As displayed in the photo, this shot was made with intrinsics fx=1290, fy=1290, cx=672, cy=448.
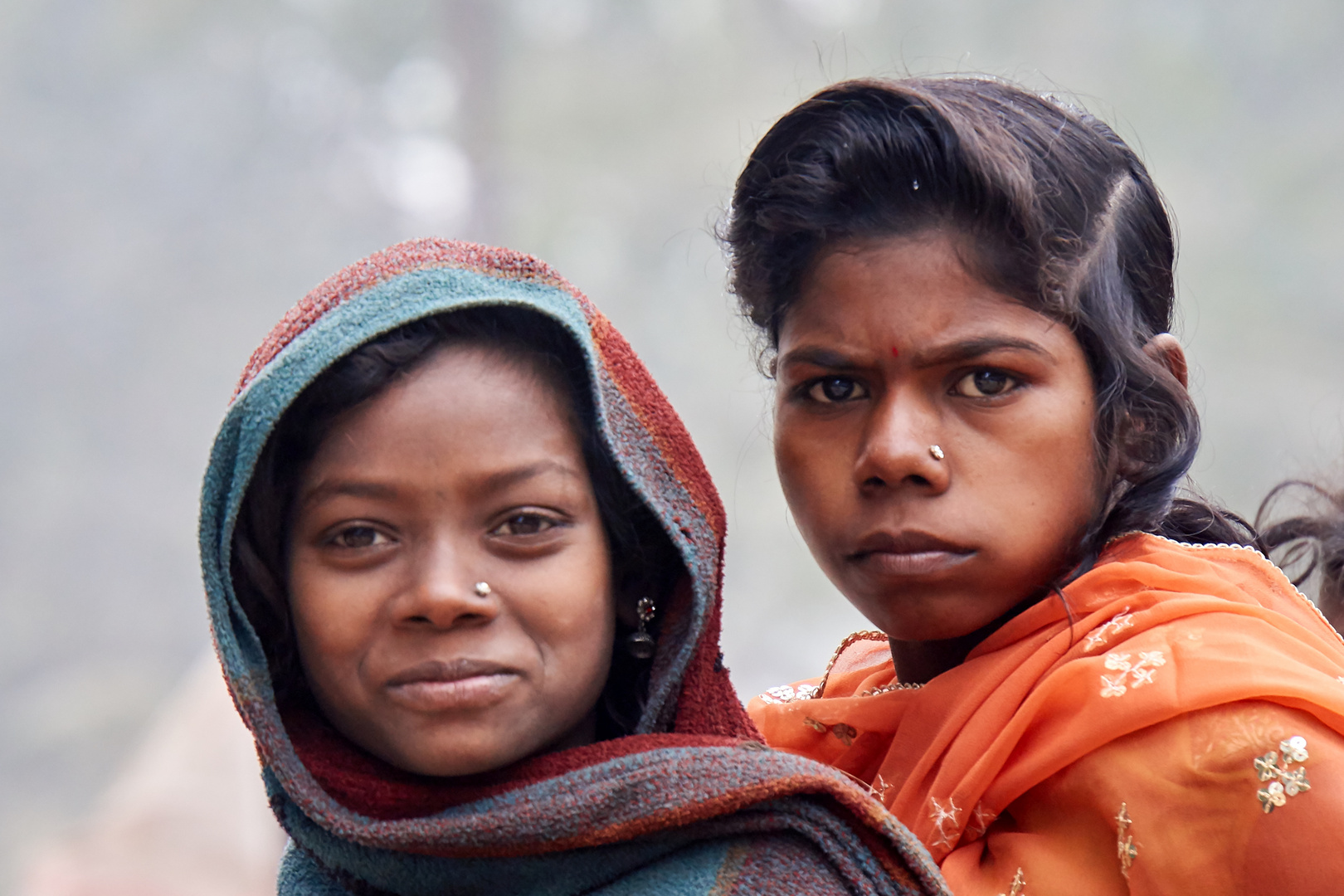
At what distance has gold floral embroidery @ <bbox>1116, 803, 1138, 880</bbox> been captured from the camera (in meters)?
1.47

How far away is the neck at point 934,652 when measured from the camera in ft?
6.16

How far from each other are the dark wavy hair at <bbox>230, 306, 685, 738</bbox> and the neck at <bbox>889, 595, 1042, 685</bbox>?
0.51 metres

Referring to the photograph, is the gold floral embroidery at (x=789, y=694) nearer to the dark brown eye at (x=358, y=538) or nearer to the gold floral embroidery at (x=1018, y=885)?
the gold floral embroidery at (x=1018, y=885)

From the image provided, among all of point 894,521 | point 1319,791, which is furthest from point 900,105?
point 1319,791

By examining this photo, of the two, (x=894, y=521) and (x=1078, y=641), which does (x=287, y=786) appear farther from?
(x=1078, y=641)

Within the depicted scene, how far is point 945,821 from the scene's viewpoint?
1603 mm

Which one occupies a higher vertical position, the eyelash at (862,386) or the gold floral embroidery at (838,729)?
the eyelash at (862,386)

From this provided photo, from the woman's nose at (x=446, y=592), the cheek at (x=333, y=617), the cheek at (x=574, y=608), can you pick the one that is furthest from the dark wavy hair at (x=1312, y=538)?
the cheek at (x=333, y=617)

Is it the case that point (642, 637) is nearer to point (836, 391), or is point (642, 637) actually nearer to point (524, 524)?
point (524, 524)

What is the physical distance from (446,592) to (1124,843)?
0.82 meters

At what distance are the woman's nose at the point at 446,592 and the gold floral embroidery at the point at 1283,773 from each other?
871mm

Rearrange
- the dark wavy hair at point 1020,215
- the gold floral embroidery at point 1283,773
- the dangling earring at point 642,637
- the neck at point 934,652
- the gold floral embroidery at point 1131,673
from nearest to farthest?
the gold floral embroidery at point 1283,773
the gold floral embroidery at point 1131,673
the dangling earring at point 642,637
the dark wavy hair at point 1020,215
the neck at point 934,652

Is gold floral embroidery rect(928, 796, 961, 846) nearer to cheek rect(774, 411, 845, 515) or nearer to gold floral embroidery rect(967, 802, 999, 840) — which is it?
gold floral embroidery rect(967, 802, 999, 840)

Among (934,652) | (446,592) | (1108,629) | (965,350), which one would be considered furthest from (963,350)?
(446,592)
